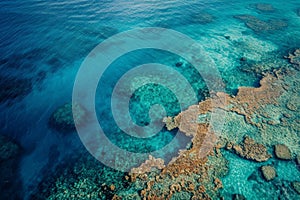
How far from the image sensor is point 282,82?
662 inches

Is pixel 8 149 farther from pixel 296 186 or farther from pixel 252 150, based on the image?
pixel 296 186

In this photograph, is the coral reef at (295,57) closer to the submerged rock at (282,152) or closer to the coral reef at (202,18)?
the submerged rock at (282,152)

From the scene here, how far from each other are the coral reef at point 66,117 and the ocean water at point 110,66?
0.46m

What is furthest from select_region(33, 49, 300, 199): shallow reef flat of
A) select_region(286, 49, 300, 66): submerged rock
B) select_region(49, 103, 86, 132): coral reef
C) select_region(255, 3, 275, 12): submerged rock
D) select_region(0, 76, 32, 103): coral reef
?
select_region(255, 3, 275, 12): submerged rock

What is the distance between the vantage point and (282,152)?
40.4 ft

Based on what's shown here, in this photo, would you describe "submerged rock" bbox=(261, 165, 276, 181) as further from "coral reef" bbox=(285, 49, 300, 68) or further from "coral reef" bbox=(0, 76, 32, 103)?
"coral reef" bbox=(0, 76, 32, 103)

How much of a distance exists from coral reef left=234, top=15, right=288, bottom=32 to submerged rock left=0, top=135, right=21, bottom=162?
25.6 metres

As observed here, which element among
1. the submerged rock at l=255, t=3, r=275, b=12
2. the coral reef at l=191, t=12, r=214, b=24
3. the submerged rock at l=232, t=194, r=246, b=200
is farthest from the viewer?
the submerged rock at l=255, t=3, r=275, b=12

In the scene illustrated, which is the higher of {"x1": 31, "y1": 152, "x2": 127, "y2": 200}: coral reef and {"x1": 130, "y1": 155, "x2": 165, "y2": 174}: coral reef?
{"x1": 130, "y1": 155, "x2": 165, "y2": 174}: coral reef

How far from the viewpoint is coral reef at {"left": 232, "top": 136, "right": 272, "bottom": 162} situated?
12.2 metres

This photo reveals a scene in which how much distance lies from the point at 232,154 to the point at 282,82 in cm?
862

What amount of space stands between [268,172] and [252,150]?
1.44 m

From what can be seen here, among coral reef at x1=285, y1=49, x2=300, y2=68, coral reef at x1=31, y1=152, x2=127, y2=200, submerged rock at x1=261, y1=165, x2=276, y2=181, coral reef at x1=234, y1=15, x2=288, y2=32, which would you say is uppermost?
coral reef at x1=234, y1=15, x2=288, y2=32

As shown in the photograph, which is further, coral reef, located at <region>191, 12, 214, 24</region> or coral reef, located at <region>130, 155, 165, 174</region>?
coral reef, located at <region>191, 12, 214, 24</region>
